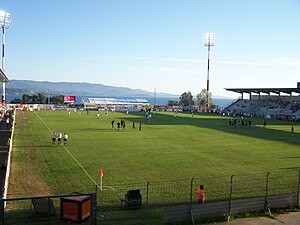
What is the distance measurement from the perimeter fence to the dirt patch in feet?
4.40

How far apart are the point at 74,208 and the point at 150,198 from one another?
402 centimetres

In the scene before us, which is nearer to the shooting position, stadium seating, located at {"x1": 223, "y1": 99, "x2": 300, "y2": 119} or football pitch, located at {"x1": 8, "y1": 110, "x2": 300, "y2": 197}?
football pitch, located at {"x1": 8, "y1": 110, "x2": 300, "y2": 197}

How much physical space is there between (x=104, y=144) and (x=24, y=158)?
8.17 meters

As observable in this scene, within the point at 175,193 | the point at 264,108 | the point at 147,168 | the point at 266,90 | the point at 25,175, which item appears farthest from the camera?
the point at 264,108

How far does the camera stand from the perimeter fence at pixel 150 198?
1218 cm

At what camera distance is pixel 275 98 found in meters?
89.2

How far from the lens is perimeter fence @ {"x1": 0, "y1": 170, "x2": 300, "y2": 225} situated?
12180 mm

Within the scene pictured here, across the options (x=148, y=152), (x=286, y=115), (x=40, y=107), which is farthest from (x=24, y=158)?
(x=40, y=107)

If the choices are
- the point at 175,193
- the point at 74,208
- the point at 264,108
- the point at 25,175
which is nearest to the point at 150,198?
the point at 175,193

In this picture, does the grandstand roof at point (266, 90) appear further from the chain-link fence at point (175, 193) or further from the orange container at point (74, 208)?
the orange container at point (74, 208)

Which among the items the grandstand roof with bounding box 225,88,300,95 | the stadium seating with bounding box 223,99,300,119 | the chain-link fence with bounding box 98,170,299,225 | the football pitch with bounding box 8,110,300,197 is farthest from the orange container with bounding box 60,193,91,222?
the grandstand roof with bounding box 225,88,300,95

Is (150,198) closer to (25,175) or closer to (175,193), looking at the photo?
(175,193)

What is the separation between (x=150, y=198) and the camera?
14.9 m

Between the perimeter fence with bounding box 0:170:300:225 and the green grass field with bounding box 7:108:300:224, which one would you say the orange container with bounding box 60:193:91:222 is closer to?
the perimeter fence with bounding box 0:170:300:225
